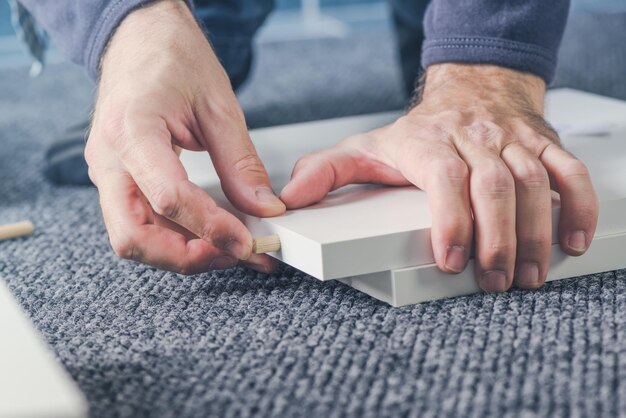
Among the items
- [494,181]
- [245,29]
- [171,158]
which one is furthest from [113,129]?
[245,29]

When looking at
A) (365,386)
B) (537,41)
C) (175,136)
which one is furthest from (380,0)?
(365,386)

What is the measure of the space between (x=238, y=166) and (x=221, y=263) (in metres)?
0.07

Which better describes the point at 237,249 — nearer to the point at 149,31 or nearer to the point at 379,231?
the point at 379,231

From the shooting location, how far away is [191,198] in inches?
22.7

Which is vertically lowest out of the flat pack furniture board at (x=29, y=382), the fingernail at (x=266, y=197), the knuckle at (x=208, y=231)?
the fingernail at (x=266, y=197)

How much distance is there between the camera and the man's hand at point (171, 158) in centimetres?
58

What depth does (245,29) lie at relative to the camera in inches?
49.9

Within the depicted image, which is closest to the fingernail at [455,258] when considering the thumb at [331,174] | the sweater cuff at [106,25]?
the thumb at [331,174]

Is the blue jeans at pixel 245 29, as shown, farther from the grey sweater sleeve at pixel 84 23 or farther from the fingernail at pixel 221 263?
the fingernail at pixel 221 263

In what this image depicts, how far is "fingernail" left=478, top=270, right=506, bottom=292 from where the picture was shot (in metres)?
0.57

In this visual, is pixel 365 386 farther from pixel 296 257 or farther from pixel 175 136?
pixel 175 136

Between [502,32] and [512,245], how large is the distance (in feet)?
0.85

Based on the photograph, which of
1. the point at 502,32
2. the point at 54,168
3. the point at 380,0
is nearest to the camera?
the point at 502,32

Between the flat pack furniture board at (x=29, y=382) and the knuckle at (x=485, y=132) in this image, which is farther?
the knuckle at (x=485, y=132)
